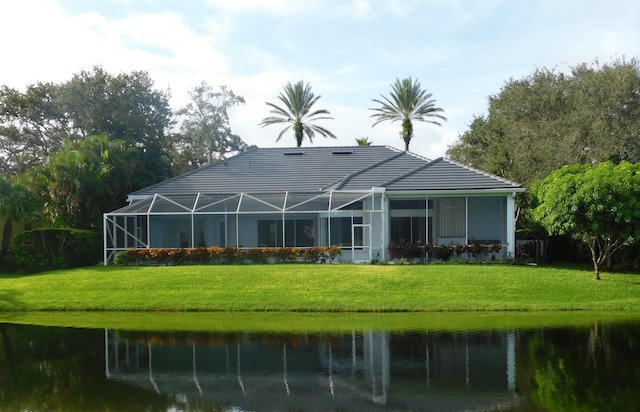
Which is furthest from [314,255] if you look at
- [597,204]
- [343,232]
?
[597,204]

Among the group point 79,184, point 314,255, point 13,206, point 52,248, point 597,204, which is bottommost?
point 314,255

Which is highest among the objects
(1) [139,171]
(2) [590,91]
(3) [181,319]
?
(2) [590,91]

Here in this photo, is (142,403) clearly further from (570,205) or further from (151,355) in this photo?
(570,205)

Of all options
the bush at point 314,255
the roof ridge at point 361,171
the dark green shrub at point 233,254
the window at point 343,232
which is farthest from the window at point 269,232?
the roof ridge at point 361,171

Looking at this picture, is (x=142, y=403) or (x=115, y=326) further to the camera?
(x=115, y=326)

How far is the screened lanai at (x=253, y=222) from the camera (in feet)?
95.0

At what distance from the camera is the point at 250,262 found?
27922 millimetres

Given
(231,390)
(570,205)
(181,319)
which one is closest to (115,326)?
(181,319)

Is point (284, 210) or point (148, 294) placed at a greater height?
point (284, 210)

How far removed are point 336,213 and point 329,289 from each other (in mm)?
7081

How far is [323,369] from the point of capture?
40.0 feet

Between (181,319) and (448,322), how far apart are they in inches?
318

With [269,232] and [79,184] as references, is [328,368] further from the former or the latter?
[79,184]

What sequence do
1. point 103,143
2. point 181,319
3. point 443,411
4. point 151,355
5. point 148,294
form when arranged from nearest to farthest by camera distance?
point 443,411, point 151,355, point 181,319, point 148,294, point 103,143
